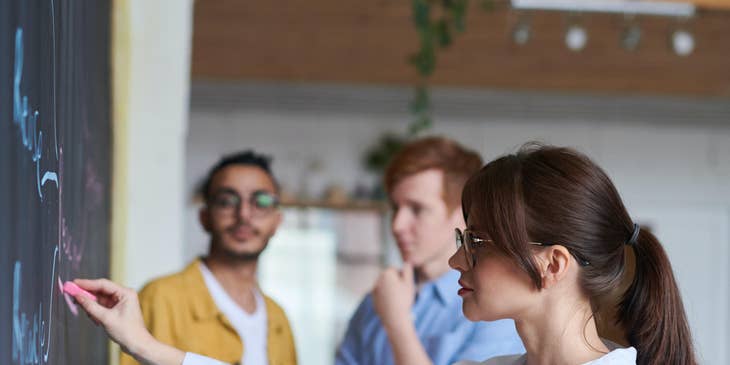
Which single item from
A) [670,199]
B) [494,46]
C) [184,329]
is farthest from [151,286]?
[670,199]

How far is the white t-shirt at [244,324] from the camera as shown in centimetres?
208

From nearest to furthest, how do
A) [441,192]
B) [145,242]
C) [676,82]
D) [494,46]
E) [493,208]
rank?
[493,208] → [441,192] → [145,242] → [494,46] → [676,82]

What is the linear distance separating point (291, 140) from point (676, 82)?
260cm

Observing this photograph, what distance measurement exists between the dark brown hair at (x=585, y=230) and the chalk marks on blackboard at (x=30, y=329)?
61cm

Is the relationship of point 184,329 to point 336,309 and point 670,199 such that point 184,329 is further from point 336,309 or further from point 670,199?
point 670,199

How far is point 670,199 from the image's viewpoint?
7.98m

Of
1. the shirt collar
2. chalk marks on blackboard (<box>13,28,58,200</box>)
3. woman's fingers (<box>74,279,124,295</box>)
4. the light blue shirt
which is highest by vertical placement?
chalk marks on blackboard (<box>13,28,58,200</box>)

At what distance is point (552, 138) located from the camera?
25.2 feet

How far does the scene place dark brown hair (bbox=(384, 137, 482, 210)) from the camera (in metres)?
2.39

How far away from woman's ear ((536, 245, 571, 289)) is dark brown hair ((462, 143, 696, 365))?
0.01 m

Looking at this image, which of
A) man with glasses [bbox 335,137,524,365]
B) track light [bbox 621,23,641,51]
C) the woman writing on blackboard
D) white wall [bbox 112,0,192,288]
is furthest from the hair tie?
track light [bbox 621,23,641,51]

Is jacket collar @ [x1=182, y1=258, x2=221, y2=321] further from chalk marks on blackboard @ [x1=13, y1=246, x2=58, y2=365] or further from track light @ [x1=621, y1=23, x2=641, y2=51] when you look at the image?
track light @ [x1=621, y1=23, x2=641, y2=51]

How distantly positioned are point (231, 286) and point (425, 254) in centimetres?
47

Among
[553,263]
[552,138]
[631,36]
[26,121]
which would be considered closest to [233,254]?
[553,263]
